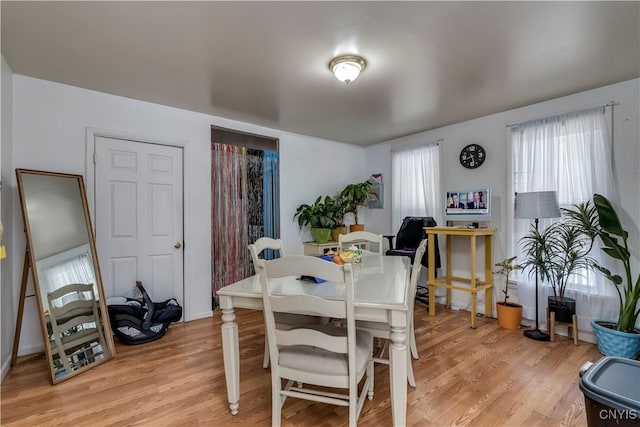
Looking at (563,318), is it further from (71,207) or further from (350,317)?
(71,207)

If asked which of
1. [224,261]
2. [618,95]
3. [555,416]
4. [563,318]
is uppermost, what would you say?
[618,95]

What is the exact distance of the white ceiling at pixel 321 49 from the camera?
169 centimetres

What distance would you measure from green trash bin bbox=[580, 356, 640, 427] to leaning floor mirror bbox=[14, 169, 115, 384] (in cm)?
304

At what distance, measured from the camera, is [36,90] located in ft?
8.23

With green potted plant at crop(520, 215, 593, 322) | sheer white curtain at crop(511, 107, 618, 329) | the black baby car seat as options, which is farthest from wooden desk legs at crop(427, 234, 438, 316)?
the black baby car seat

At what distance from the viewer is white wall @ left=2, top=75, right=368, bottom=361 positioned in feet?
8.12

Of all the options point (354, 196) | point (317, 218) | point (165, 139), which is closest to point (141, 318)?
point (165, 139)

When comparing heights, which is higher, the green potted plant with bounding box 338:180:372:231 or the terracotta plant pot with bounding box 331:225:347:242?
the green potted plant with bounding box 338:180:372:231

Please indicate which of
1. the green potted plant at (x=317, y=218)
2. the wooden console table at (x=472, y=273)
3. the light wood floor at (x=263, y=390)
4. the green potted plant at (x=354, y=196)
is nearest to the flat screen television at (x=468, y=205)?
the wooden console table at (x=472, y=273)

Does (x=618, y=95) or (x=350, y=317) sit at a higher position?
(x=618, y=95)

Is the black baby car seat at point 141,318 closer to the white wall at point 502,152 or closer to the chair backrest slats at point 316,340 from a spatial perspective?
the chair backrest slats at point 316,340

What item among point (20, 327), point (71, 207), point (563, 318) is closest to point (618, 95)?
point (563, 318)

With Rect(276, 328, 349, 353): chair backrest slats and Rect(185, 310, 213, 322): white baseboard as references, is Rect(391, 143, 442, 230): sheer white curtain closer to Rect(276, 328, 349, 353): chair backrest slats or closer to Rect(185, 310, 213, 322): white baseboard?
Rect(185, 310, 213, 322): white baseboard

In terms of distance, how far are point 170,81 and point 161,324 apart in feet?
7.37
